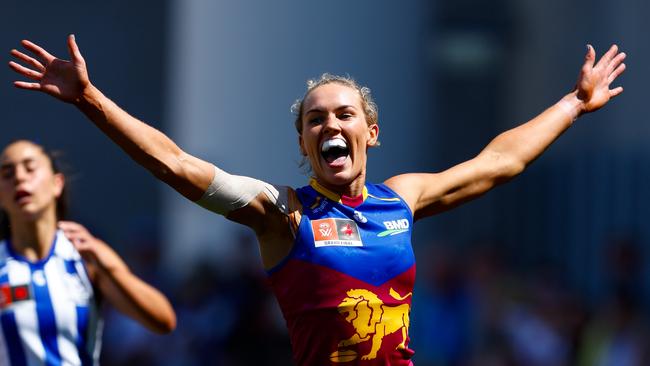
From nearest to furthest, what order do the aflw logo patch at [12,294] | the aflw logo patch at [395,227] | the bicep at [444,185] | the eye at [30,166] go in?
the aflw logo patch at [395,227], the bicep at [444,185], the aflw logo patch at [12,294], the eye at [30,166]

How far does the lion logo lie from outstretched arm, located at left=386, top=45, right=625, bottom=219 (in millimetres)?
609

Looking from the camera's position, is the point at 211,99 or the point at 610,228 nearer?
the point at 610,228

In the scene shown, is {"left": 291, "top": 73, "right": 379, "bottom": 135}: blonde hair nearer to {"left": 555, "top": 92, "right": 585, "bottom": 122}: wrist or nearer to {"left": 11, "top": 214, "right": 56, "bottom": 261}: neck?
{"left": 555, "top": 92, "right": 585, "bottom": 122}: wrist

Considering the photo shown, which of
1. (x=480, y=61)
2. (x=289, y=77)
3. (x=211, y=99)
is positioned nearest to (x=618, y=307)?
(x=289, y=77)

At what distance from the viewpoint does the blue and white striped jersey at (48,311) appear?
20.4 ft

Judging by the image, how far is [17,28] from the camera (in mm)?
17438

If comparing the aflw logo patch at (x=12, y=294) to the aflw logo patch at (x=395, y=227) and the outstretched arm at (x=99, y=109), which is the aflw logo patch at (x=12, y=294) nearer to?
the outstretched arm at (x=99, y=109)

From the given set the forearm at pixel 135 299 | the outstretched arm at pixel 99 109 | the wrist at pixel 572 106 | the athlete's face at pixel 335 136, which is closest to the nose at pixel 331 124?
the athlete's face at pixel 335 136

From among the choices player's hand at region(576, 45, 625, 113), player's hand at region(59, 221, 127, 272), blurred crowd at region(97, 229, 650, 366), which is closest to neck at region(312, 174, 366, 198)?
player's hand at region(59, 221, 127, 272)

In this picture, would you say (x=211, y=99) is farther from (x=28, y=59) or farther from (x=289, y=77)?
(x=28, y=59)

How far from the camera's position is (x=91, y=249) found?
6305 mm

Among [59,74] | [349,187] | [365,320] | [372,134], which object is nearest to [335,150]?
[349,187]

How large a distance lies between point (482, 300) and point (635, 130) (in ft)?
15.5

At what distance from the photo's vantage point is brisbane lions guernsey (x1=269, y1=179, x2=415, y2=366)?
534cm
